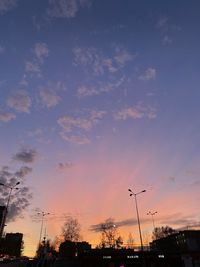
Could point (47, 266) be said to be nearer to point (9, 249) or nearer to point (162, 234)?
point (9, 249)

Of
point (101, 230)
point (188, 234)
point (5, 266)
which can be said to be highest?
point (101, 230)

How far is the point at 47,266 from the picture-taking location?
71.8 meters

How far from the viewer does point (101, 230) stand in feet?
508

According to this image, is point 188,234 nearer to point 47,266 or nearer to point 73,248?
point 73,248

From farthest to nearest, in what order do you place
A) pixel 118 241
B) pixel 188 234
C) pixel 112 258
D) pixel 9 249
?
1. pixel 9 249
2. pixel 118 241
3. pixel 188 234
4. pixel 112 258

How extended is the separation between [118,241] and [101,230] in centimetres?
1199

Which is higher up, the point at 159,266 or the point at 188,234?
the point at 188,234

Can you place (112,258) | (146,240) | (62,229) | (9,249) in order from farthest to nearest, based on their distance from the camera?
(146,240) → (9,249) → (62,229) → (112,258)

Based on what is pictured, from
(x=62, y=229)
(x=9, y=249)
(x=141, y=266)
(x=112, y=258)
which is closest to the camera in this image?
(x=112, y=258)

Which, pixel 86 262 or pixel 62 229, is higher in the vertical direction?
pixel 62 229

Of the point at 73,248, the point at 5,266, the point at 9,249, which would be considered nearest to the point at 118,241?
the point at 73,248

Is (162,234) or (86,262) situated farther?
(162,234)

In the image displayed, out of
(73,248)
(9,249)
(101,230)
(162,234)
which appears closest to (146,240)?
(162,234)

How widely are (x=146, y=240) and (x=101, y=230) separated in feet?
171
